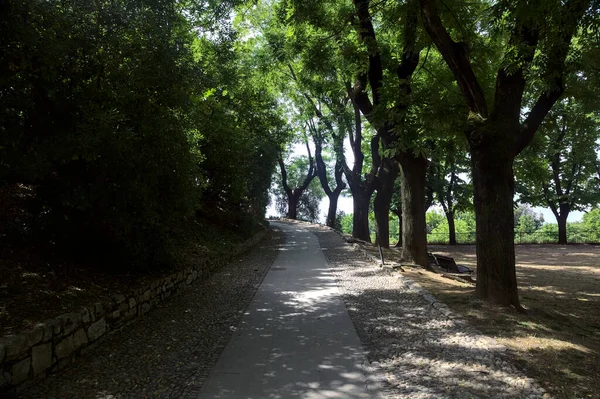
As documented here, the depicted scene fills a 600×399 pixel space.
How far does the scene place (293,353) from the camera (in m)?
4.88

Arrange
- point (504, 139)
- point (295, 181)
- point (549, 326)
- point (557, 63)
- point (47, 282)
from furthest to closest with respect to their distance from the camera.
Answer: point (295, 181) → point (504, 139) → point (557, 63) → point (549, 326) → point (47, 282)

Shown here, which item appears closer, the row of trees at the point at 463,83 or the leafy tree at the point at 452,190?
the row of trees at the point at 463,83

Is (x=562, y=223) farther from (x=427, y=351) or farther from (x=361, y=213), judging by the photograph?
(x=427, y=351)

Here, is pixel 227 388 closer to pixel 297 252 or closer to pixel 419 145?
pixel 419 145

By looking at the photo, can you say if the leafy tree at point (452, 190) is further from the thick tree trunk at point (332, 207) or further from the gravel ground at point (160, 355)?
the gravel ground at point (160, 355)

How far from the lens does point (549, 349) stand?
468 centimetres

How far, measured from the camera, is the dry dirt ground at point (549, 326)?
394cm

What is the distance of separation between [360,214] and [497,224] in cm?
1455

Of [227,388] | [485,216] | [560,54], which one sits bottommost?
[227,388]

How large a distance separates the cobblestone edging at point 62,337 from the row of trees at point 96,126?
3.54ft

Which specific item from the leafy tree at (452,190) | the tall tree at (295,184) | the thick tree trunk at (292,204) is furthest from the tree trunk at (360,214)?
the thick tree trunk at (292,204)

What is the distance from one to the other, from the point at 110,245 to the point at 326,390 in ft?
15.6

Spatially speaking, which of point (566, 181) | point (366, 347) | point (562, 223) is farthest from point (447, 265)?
point (566, 181)

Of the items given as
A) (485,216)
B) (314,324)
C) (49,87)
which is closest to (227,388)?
(314,324)
